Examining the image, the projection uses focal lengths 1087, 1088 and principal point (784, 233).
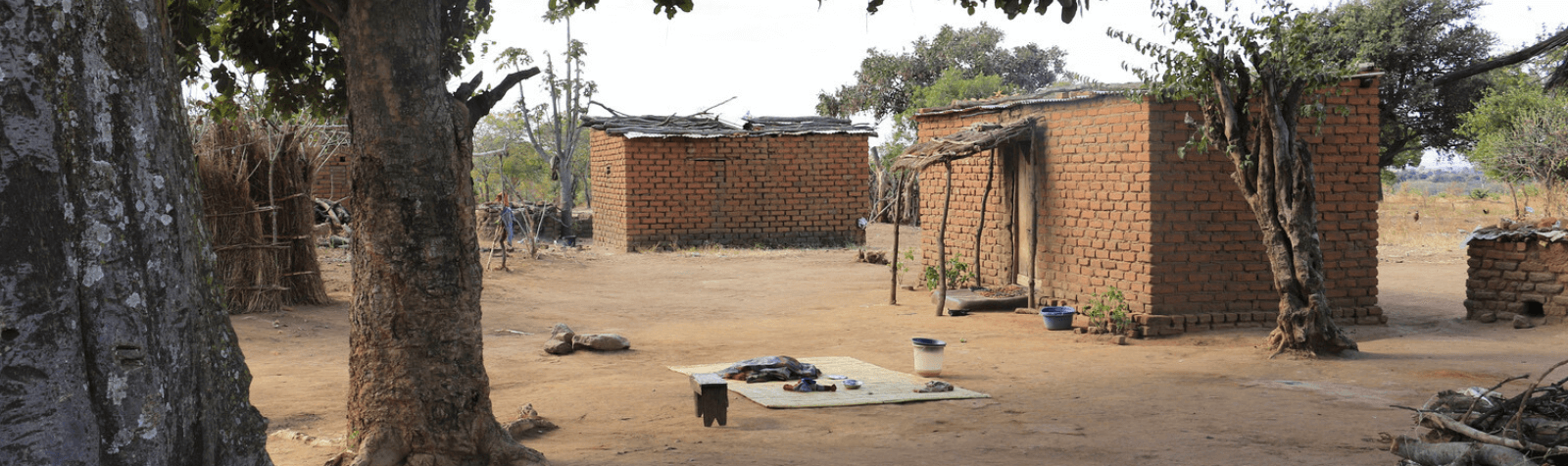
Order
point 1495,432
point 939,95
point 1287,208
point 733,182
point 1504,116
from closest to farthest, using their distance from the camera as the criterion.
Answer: point 1495,432
point 1287,208
point 733,182
point 1504,116
point 939,95

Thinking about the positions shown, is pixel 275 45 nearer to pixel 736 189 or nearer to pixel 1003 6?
pixel 1003 6

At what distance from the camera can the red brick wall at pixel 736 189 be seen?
17438 mm

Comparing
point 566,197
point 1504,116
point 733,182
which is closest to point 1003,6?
point 733,182

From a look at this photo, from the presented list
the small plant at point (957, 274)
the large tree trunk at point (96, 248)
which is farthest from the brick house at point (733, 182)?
the large tree trunk at point (96, 248)

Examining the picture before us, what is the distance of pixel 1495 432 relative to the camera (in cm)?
439

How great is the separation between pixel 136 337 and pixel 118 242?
0.54ft

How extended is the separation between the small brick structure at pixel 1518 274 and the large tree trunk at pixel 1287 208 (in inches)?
95.9

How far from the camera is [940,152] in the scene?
10414 millimetres

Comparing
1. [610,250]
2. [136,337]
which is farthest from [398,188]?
[610,250]

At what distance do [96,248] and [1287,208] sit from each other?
295 inches

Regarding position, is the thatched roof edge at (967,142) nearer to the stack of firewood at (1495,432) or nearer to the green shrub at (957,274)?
the green shrub at (957,274)

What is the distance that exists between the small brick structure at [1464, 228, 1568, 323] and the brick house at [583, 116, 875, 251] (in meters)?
10.1

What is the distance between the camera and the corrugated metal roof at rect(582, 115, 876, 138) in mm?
17378

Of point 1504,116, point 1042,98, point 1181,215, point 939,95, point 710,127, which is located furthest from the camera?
point 939,95
